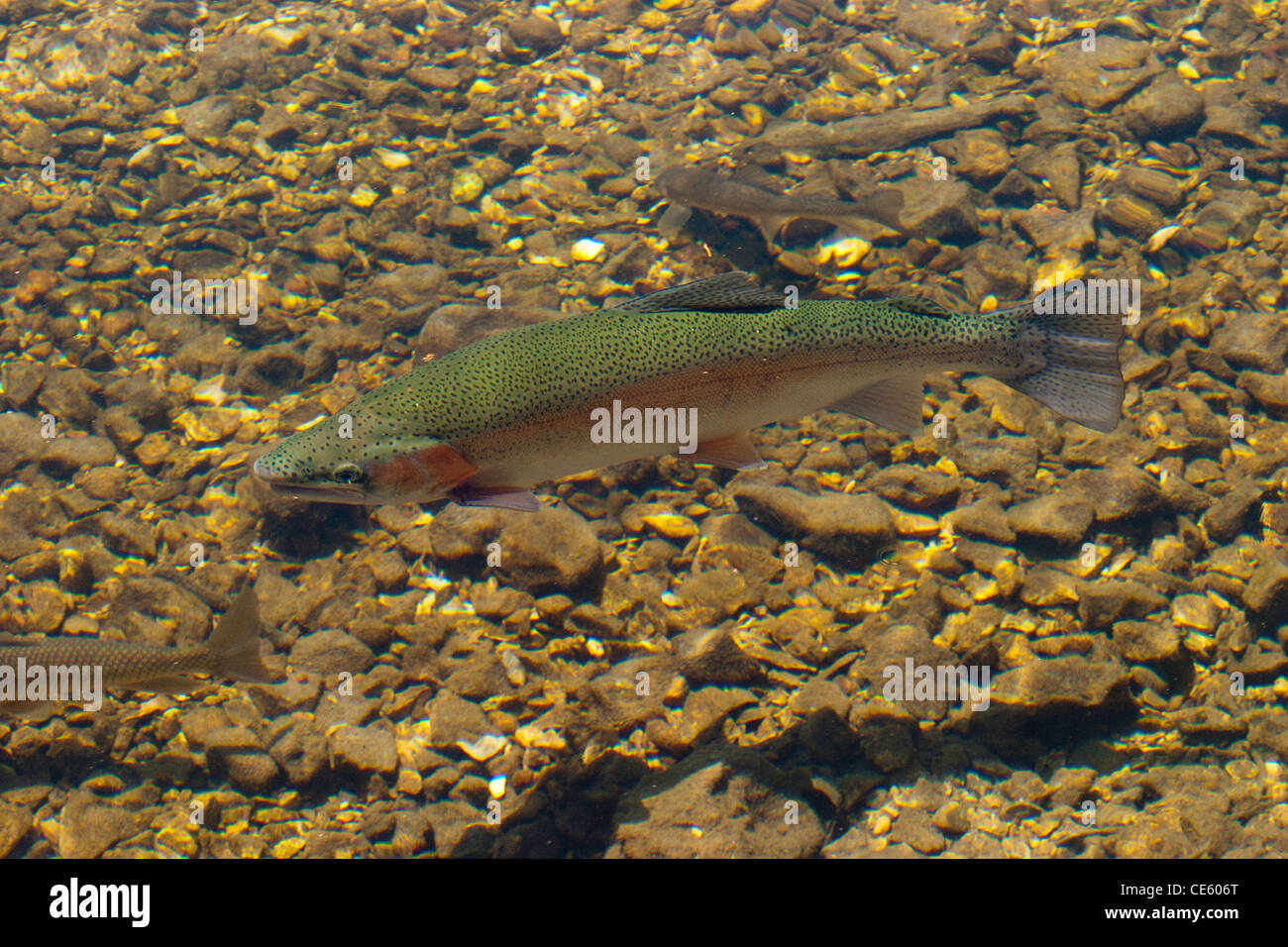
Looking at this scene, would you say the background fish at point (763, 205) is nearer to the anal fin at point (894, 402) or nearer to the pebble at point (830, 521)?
the pebble at point (830, 521)

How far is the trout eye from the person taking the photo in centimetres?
379

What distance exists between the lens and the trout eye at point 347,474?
149 inches

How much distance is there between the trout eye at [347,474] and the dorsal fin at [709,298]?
1528 mm

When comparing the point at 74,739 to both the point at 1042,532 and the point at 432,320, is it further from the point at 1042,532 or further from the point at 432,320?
the point at 1042,532

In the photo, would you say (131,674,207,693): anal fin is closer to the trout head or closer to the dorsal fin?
the trout head

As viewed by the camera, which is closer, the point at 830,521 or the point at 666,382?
the point at 666,382

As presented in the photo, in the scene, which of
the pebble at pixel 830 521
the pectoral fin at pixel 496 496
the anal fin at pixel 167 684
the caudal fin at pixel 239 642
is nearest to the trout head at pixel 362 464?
the pectoral fin at pixel 496 496

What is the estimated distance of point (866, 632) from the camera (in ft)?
18.3

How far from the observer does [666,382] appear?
13.2ft

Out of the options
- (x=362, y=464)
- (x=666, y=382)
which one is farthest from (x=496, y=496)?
(x=666, y=382)

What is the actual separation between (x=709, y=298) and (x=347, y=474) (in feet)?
6.38

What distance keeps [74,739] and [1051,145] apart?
10.1 meters

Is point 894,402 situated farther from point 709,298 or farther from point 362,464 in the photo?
point 362,464

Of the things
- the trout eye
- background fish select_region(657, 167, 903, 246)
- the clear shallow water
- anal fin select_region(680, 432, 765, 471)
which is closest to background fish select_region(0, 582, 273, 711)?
the clear shallow water
